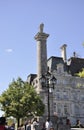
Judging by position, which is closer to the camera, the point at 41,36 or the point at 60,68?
the point at 41,36

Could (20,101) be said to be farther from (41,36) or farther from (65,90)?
(65,90)

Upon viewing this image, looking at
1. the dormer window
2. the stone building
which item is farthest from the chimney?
the dormer window

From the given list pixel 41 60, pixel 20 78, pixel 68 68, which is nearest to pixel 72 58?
pixel 68 68

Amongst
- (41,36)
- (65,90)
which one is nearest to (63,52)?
(65,90)

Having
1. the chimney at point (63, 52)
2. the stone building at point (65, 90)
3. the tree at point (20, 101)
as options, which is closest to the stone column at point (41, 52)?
the tree at point (20, 101)

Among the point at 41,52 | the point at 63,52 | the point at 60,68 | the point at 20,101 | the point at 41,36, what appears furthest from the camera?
the point at 63,52

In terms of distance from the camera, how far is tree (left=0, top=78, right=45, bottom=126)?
2063 inches

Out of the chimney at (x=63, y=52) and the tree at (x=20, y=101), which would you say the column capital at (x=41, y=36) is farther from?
the chimney at (x=63, y=52)

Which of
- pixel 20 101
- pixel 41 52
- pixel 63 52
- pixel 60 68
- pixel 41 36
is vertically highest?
pixel 63 52

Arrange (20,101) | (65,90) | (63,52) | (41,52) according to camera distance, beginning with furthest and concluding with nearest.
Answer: (63,52) → (65,90) → (41,52) → (20,101)

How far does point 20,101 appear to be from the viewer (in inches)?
2077

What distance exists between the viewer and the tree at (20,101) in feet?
172

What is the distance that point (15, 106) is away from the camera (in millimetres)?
52188

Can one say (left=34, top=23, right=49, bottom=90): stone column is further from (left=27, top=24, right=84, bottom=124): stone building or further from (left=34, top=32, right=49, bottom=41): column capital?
(left=27, top=24, right=84, bottom=124): stone building
